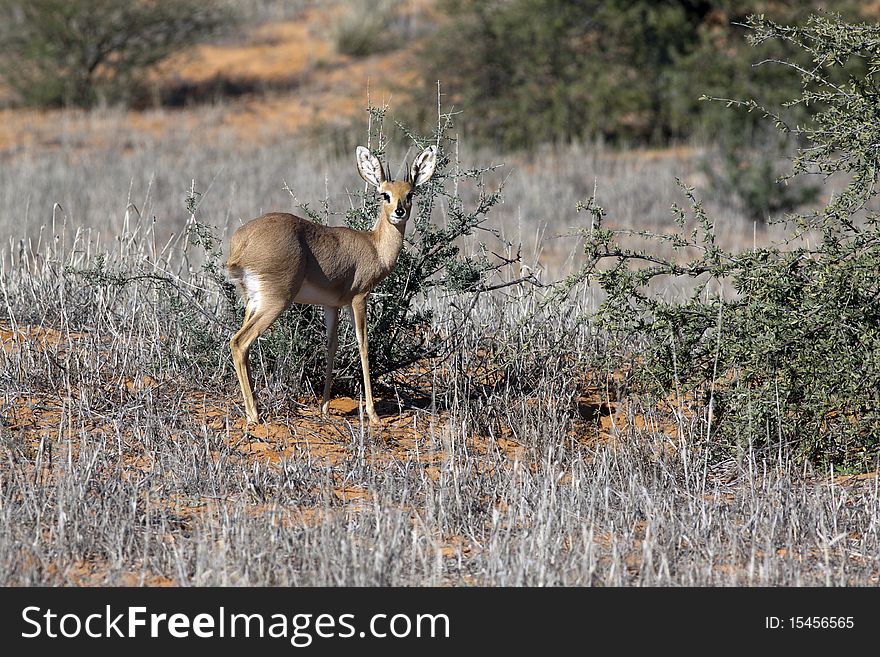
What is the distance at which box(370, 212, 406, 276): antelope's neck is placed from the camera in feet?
22.7

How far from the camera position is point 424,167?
6.93m

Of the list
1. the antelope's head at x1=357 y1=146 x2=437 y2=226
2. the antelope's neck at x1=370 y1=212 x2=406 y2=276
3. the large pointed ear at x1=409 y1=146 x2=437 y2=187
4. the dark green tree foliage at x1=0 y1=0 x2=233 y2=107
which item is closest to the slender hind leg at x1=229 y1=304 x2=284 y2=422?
the antelope's neck at x1=370 y1=212 x2=406 y2=276

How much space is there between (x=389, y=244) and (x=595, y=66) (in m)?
13.8

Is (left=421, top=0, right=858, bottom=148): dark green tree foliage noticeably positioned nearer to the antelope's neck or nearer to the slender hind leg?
the antelope's neck

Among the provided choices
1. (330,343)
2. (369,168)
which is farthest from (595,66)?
(330,343)

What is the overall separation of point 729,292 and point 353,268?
6.38m

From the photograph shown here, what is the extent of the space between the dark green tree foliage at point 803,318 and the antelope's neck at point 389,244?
1.10m

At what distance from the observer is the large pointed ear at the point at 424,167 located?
6883 millimetres

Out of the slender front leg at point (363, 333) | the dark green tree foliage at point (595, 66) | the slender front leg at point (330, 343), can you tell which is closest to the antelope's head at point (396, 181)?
the slender front leg at point (363, 333)

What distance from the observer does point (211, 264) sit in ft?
23.2

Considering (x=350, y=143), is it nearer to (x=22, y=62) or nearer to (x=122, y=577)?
(x=22, y=62)

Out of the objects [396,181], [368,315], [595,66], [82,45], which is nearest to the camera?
[396,181]

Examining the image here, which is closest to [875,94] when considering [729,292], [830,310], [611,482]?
[830,310]

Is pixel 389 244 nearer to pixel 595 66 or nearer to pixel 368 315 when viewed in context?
pixel 368 315
